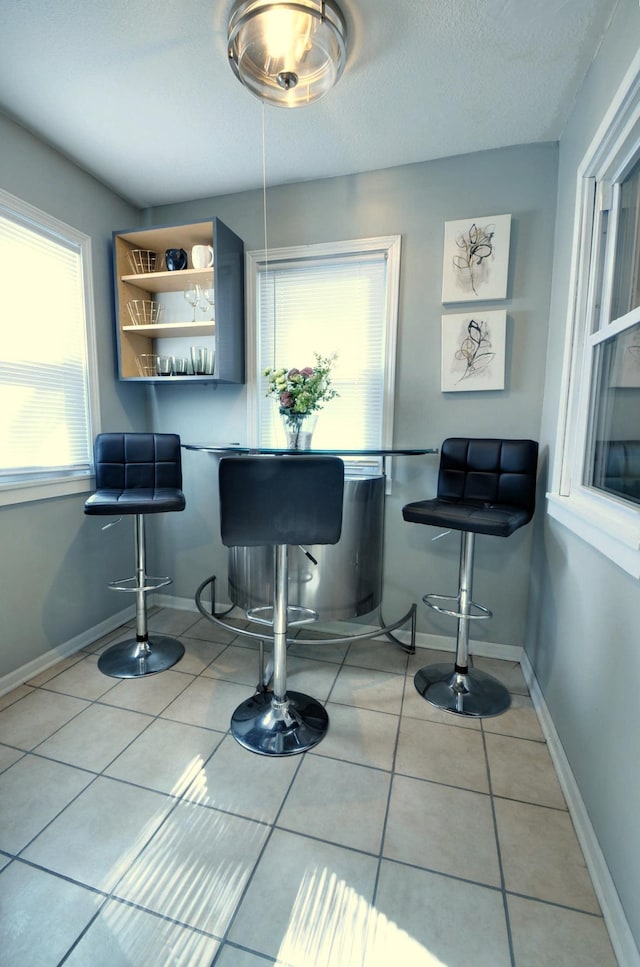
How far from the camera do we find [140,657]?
2.15 meters

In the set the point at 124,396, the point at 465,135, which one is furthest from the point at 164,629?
the point at 465,135

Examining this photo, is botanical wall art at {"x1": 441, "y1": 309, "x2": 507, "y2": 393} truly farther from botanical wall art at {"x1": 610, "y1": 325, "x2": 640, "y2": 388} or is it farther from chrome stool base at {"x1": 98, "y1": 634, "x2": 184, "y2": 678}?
chrome stool base at {"x1": 98, "y1": 634, "x2": 184, "y2": 678}

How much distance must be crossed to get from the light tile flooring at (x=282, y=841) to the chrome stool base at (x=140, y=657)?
0.17 m

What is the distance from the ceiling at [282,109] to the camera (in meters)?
1.33

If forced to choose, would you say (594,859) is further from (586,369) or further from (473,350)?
(473,350)

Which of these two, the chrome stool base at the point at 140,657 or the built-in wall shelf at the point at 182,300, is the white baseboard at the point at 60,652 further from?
the built-in wall shelf at the point at 182,300

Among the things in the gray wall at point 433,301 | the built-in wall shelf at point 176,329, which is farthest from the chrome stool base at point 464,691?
the built-in wall shelf at point 176,329

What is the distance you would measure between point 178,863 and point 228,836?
5.8 inches

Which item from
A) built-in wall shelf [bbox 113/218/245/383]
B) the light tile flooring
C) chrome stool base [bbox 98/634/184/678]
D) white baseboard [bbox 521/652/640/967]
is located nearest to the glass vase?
built-in wall shelf [bbox 113/218/245/383]

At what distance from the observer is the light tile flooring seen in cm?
98

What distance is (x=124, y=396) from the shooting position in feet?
8.28

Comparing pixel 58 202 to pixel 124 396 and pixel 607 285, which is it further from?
pixel 607 285

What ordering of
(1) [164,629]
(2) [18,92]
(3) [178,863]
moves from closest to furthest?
1. (3) [178,863]
2. (2) [18,92]
3. (1) [164,629]

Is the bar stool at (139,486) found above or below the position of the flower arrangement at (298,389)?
below
